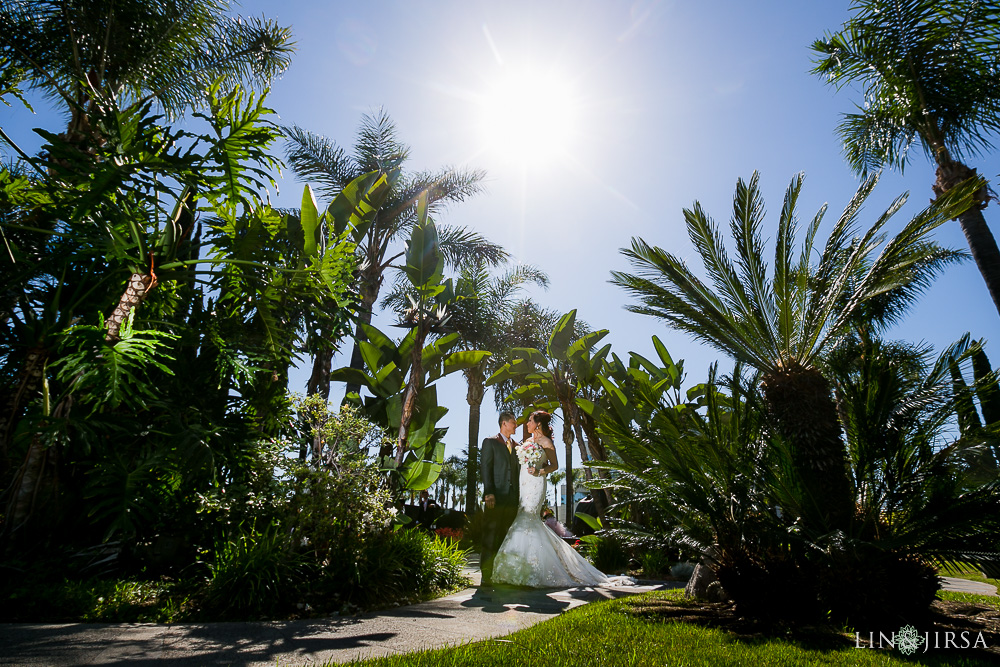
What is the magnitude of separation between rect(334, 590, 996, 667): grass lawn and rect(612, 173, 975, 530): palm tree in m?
1.72

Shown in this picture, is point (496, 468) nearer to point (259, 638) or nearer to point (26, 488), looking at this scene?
point (259, 638)

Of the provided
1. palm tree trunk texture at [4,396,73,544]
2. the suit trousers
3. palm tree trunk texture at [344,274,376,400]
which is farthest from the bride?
palm tree trunk texture at [344,274,376,400]

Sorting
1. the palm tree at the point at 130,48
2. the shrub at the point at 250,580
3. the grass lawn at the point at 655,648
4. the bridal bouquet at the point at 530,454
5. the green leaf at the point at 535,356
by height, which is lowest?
the grass lawn at the point at 655,648

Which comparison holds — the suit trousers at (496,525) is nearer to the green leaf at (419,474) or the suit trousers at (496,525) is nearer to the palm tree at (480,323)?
the green leaf at (419,474)

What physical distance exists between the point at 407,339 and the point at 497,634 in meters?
9.43

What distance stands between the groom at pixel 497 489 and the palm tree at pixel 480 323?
8979mm

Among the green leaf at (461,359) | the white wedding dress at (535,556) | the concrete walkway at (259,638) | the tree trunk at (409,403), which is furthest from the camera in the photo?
the green leaf at (461,359)

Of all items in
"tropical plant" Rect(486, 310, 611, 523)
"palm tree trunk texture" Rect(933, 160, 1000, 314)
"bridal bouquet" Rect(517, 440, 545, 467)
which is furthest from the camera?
"tropical plant" Rect(486, 310, 611, 523)

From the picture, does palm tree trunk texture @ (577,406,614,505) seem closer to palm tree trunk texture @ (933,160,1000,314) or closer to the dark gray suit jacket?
the dark gray suit jacket

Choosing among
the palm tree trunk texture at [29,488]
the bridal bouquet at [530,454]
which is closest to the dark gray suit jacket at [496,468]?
the bridal bouquet at [530,454]

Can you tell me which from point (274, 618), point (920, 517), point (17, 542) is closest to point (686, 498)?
point (920, 517)

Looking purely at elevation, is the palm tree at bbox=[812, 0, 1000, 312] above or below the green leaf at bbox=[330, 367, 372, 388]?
above

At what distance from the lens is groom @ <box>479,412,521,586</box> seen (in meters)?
7.55

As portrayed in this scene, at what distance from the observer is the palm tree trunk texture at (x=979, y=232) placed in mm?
9148
